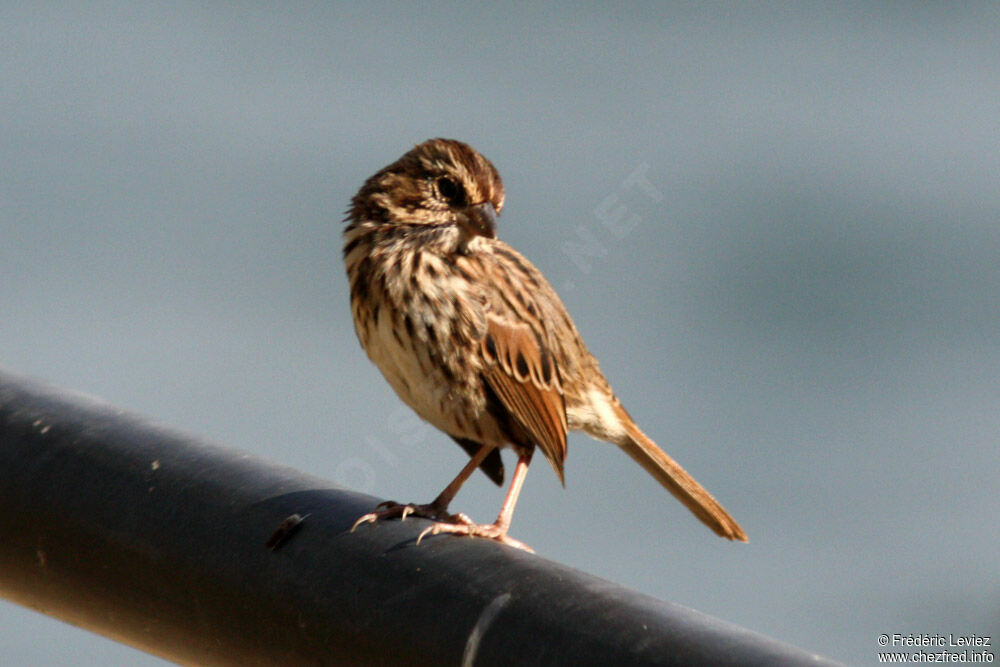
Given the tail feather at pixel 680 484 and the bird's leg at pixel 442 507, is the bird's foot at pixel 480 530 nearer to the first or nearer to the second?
the bird's leg at pixel 442 507

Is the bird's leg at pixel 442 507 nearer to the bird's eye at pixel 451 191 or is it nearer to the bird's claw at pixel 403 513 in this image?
the bird's claw at pixel 403 513

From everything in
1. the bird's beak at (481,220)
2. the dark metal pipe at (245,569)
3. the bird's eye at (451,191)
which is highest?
the bird's eye at (451,191)

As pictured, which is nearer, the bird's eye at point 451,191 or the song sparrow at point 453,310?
the song sparrow at point 453,310

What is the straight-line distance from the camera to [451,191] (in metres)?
4.32

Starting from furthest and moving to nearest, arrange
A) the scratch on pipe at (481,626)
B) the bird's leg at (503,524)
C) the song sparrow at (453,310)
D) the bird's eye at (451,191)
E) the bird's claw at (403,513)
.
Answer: the bird's eye at (451,191), the song sparrow at (453,310), the bird's leg at (503,524), the bird's claw at (403,513), the scratch on pipe at (481,626)

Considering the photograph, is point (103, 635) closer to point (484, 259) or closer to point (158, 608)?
point (158, 608)

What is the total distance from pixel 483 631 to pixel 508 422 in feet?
7.38

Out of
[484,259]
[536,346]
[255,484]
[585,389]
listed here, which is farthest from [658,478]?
[255,484]

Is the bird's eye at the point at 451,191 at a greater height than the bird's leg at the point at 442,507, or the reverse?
the bird's eye at the point at 451,191

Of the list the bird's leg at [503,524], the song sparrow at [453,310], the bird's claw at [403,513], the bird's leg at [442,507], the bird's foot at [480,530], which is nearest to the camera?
the bird's claw at [403,513]

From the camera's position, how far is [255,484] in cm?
262

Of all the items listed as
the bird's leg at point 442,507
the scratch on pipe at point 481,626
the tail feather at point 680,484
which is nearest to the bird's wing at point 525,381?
the bird's leg at point 442,507

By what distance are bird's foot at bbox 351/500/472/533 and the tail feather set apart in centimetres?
104

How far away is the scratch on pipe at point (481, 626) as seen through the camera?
219cm
